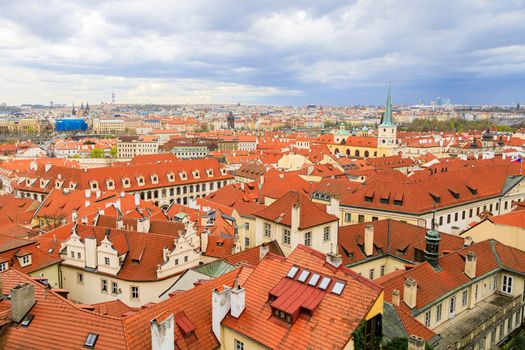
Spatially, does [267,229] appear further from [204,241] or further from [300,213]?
[204,241]

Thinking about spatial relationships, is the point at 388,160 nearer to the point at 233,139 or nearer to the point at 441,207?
the point at 441,207

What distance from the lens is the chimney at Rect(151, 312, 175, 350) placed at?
16.1 metres

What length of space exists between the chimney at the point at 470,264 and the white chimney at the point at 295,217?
1149cm

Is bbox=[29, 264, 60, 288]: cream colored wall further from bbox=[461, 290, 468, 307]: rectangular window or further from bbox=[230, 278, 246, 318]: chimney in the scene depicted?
bbox=[461, 290, 468, 307]: rectangular window

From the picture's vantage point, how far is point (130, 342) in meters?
16.8

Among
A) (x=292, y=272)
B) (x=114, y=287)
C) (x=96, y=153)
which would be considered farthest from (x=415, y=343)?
(x=96, y=153)

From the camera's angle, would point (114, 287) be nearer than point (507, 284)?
No

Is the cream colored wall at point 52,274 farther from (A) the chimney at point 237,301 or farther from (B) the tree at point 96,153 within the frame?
(B) the tree at point 96,153

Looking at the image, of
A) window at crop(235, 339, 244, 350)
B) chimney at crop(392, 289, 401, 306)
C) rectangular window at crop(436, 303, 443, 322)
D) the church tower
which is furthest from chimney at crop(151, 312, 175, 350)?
the church tower

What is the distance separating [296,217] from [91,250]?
1610 centimetres

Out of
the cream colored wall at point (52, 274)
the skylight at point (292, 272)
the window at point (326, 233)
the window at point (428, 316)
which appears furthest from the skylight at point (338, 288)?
the cream colored wall at point (52, 274)

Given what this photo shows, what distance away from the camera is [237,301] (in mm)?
19000

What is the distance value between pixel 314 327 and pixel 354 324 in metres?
1.56

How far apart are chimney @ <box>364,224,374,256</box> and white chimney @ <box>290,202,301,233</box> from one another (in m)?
7.31
